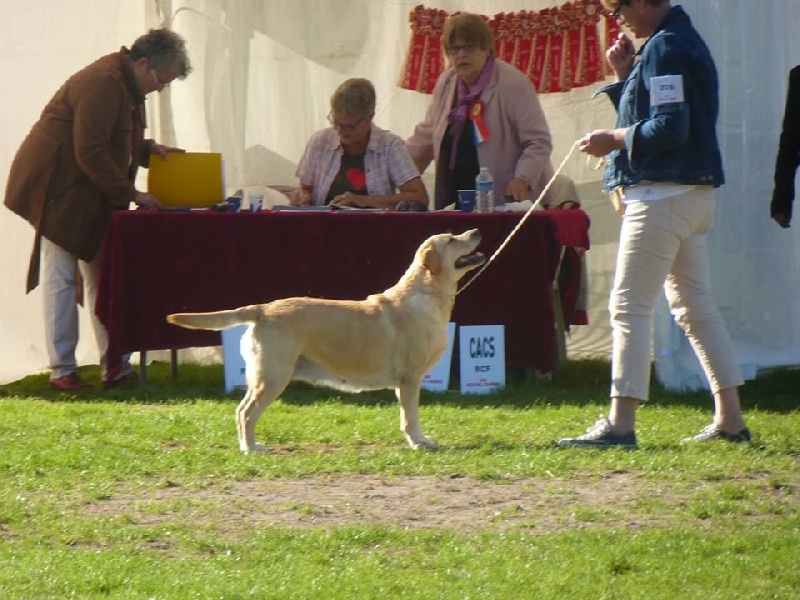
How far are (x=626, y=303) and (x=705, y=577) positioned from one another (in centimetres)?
185

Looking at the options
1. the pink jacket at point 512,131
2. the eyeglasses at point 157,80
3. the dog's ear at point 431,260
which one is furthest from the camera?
the pink jacket at point 512,131

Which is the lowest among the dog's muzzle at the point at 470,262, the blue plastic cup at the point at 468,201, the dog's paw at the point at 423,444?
the dog's paw at the point at 423,444

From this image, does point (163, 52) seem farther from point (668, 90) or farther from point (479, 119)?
point (668, 90)

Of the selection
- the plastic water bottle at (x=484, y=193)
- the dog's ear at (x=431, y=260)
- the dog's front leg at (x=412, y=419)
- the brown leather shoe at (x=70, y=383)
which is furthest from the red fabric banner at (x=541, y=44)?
the dog's front leg at (x=412, y=419)

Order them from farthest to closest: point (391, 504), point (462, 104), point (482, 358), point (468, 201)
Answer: point (462, 104) < point (468, 201) < point (482, 358) < point (391, 504)

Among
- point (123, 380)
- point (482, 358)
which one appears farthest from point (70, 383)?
point (482, 358)

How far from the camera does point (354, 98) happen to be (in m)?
8.26

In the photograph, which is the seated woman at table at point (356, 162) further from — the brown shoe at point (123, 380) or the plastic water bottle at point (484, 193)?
the brown shoe at point (123, 380)

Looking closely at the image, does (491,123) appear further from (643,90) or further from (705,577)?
(705,577)

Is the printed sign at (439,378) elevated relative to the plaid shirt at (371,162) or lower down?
lower down

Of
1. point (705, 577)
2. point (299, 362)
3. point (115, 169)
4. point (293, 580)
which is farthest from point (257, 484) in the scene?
point (115, 169)

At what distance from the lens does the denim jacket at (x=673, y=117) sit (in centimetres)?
523

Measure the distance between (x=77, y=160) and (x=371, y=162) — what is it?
1.72m

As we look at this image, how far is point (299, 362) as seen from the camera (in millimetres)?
5996
